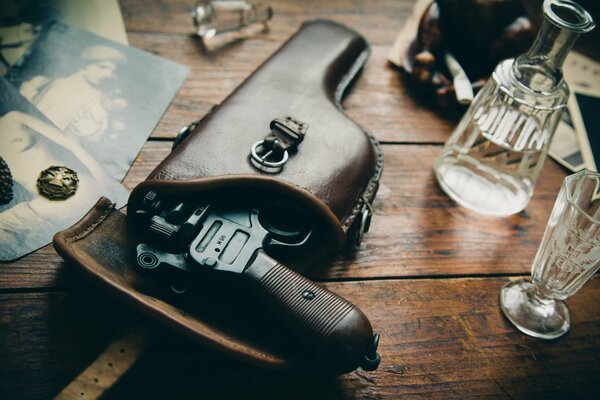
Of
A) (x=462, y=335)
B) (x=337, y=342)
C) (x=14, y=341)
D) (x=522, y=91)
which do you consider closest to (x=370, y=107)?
(x=522, y=91)

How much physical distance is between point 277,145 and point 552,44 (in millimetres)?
442

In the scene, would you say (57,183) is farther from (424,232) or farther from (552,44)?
(552,44)

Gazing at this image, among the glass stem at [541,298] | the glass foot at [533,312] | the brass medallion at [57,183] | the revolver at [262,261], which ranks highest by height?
the revolver at [262,261]

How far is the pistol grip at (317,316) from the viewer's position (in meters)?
0.57

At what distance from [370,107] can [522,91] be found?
0.30 meters

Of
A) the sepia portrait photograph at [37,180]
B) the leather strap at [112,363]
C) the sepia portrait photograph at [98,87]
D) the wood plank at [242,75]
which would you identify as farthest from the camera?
the wood plank at [242,75]

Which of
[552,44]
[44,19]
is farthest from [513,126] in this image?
[44,19]

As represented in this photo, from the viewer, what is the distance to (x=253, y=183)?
683mm

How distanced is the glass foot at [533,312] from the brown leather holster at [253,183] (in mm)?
253

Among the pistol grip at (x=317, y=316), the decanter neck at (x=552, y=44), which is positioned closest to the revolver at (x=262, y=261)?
the pistol grip at (x=317, y=316)

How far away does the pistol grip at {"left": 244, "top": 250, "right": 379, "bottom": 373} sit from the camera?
22.3 inches

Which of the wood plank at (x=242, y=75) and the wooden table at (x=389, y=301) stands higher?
the wood plank at (x=242, y=75)

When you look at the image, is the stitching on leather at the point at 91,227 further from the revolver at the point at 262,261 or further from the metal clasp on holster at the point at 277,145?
the metal clasp on holster at the point at 277,145

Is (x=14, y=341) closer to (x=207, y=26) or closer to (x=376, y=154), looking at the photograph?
(x=376, y=154)
